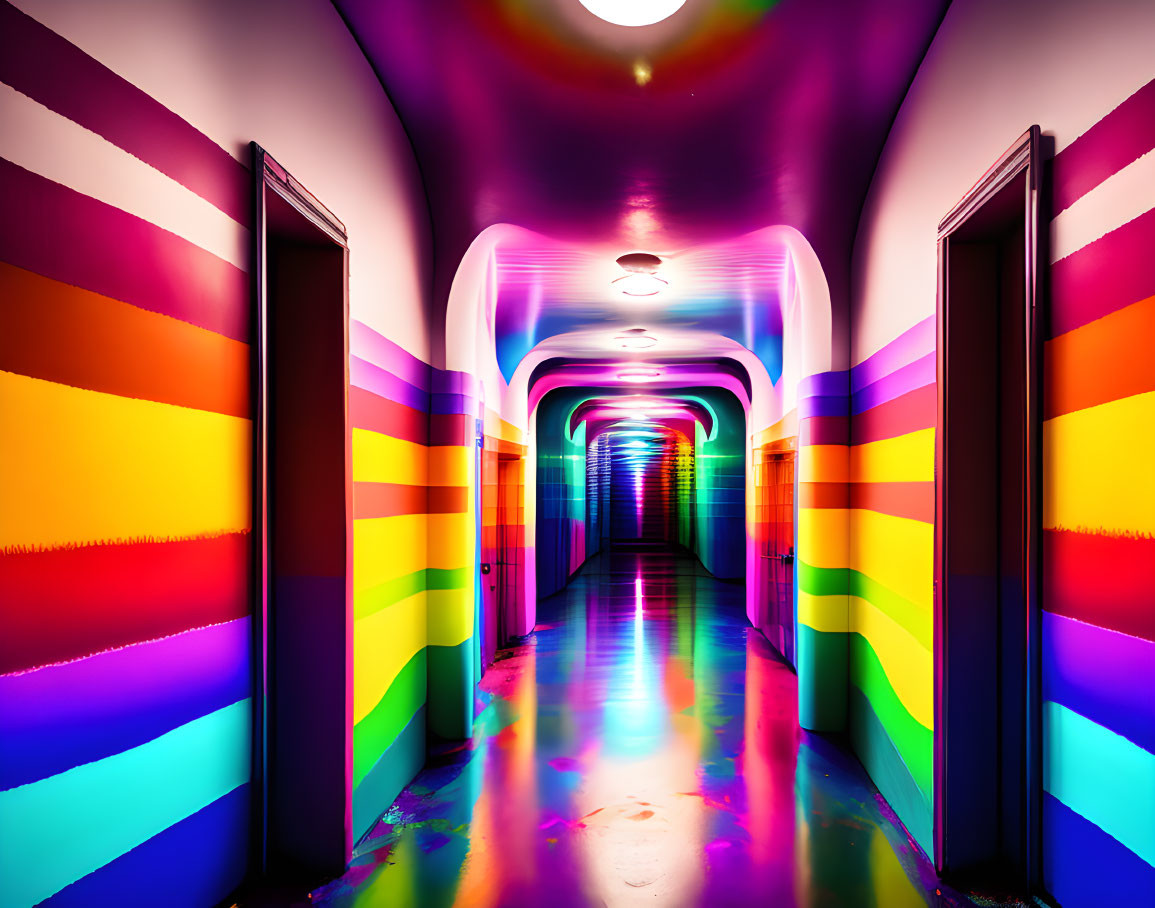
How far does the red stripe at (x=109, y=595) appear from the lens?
127cm

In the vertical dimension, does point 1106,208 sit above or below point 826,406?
above

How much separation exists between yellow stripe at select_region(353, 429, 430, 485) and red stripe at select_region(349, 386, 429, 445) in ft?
0.12

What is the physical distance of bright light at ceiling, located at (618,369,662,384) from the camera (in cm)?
961

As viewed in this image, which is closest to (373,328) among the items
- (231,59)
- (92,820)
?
(231,59)

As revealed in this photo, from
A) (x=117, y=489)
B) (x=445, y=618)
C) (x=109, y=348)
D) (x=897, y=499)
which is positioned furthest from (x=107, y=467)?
(x=897, y=499)

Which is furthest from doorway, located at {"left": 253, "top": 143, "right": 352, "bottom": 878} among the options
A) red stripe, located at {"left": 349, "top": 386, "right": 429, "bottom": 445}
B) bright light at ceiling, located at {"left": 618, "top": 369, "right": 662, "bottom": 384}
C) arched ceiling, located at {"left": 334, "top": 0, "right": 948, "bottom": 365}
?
bright light at ceiling, located at {"left": 618, "top": 369, "right": 662, "bottom": 384}

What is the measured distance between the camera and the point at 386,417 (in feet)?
10.4

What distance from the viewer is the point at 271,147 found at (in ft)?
7.15

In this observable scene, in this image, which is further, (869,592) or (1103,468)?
(869,592)

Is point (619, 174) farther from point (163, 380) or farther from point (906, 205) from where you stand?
point (163, 380)

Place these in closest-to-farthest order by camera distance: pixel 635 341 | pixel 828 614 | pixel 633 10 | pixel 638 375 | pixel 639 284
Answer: pixel 633 10, pixel 828 614, pixel 639 284, pixel 635 341, pixel 638 375

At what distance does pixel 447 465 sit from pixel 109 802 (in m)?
2.52

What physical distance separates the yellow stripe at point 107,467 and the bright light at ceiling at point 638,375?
7.88 metres

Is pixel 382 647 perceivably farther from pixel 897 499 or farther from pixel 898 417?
pixel 898 417
